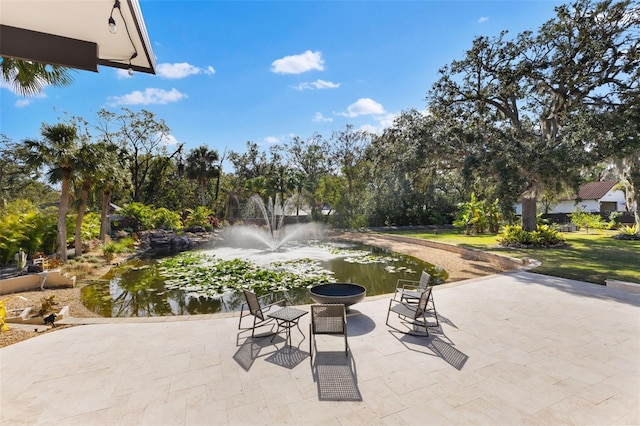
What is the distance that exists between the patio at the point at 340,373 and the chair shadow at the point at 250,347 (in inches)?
1.1

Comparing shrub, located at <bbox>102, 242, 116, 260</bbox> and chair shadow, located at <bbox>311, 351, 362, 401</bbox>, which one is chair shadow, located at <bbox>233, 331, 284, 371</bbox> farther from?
shrub, located at <bbox>102, 242, 116, 260</bbox>

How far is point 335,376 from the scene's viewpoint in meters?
3.68

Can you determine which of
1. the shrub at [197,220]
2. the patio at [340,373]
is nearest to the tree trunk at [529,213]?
the patio at [340,373]

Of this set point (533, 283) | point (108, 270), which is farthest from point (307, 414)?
point (108, 270)

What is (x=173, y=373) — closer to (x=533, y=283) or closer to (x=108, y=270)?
(x=533, y=283)

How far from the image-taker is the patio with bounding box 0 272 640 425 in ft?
9.85

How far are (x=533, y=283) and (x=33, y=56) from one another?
10591 mm

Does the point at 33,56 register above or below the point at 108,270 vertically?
above

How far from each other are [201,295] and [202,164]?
2559cm

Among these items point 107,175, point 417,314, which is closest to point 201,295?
point 417,314

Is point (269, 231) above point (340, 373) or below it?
above

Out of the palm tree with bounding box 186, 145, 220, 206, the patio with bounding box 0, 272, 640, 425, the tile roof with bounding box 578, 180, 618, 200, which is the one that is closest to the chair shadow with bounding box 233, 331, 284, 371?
the patio with bounding box 0, 272, 640, 425

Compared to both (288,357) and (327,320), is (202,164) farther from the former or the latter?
(288,357)

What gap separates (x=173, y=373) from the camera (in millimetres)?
3791
